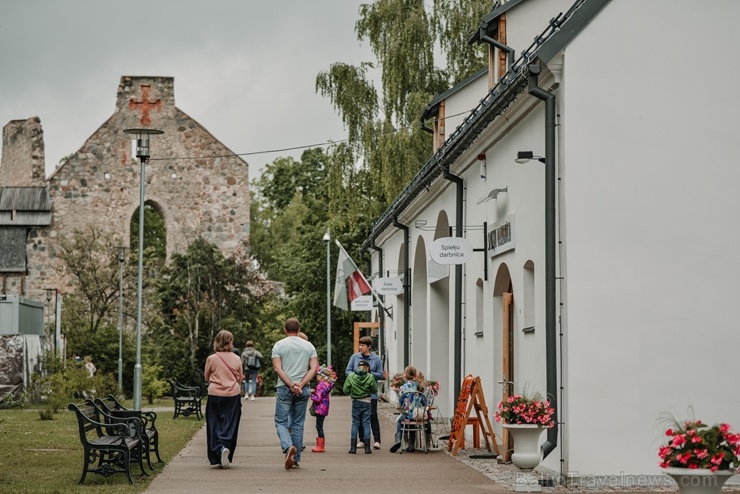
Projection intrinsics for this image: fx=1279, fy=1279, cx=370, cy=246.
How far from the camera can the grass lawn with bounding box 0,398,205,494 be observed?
1421cm

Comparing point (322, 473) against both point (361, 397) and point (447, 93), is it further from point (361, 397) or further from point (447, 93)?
point (447, 93)

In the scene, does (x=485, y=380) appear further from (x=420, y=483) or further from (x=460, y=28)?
(x=460, y=28)

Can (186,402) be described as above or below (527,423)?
below

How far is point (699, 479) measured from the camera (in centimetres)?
1064

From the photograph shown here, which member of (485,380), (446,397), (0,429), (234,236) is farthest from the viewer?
(234,236)

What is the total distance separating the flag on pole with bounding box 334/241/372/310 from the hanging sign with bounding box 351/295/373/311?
6.8 inches

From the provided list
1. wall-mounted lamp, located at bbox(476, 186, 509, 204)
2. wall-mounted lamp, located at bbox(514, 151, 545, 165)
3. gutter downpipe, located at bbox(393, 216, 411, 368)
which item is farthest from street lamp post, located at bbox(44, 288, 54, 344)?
wall-mounted lamp, located at bbox(514, 151, 545, 165)

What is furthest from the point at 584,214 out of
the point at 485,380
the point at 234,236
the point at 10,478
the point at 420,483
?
the point at 234,236

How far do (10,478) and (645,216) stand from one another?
8.01m

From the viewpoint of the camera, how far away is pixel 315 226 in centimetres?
5419

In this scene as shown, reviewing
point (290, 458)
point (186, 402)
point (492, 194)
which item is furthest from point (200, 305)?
point (290, 458)

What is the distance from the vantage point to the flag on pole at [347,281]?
36031 millimetres

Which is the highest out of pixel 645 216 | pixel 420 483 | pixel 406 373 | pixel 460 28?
pixel 460 28

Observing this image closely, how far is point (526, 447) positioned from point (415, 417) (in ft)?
15.8
